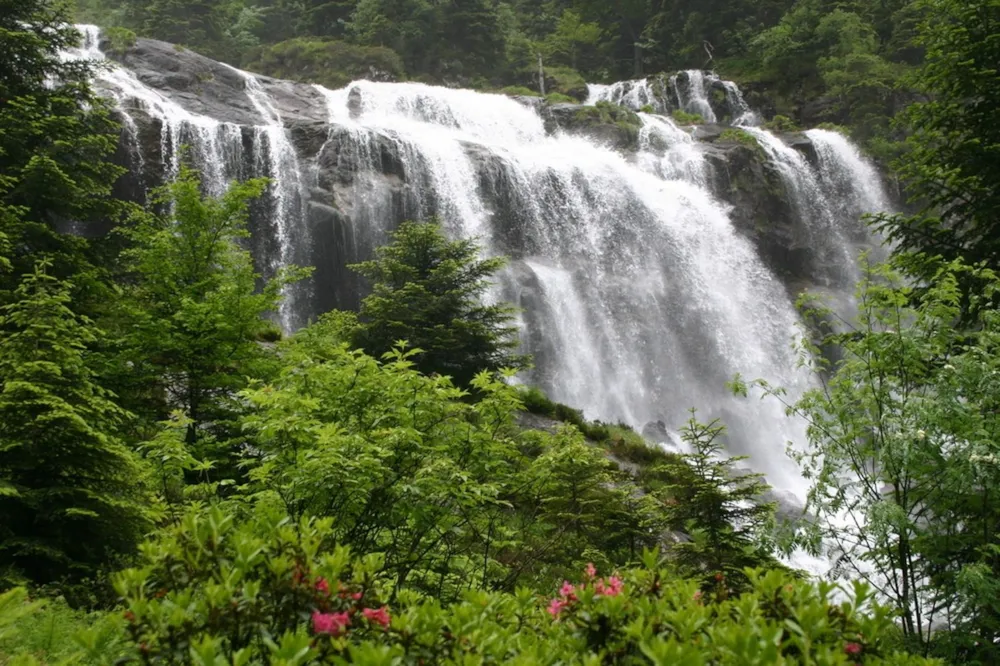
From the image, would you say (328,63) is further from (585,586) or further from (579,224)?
(585,586)

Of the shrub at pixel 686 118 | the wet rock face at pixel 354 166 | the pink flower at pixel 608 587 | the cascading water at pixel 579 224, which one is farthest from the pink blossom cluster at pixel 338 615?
the shrub at pixel 686 118

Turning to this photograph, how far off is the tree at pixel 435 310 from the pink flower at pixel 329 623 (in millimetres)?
10097

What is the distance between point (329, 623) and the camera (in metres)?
1.97

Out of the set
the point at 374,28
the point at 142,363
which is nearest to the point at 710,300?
the point at 142,363

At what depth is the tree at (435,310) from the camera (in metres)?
12.4

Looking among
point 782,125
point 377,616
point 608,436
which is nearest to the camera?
point 377,616

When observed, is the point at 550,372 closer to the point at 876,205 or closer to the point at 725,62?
the point at 876,205

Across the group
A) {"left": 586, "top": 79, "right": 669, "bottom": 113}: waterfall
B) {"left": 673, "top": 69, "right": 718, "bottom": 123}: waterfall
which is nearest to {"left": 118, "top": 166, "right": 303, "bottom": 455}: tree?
{"left": 586, "top": 79, "right": 669, "bottom": 113}: waterfall

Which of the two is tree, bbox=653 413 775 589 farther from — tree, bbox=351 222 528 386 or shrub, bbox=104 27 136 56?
shrub, bbox=104 27 136 56

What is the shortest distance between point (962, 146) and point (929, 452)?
204 inches

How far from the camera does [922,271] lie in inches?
288

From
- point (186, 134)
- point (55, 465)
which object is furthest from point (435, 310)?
point (186, 134)

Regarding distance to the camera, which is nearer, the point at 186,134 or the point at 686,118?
the point at 186,134

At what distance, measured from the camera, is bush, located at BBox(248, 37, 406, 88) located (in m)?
38.6
